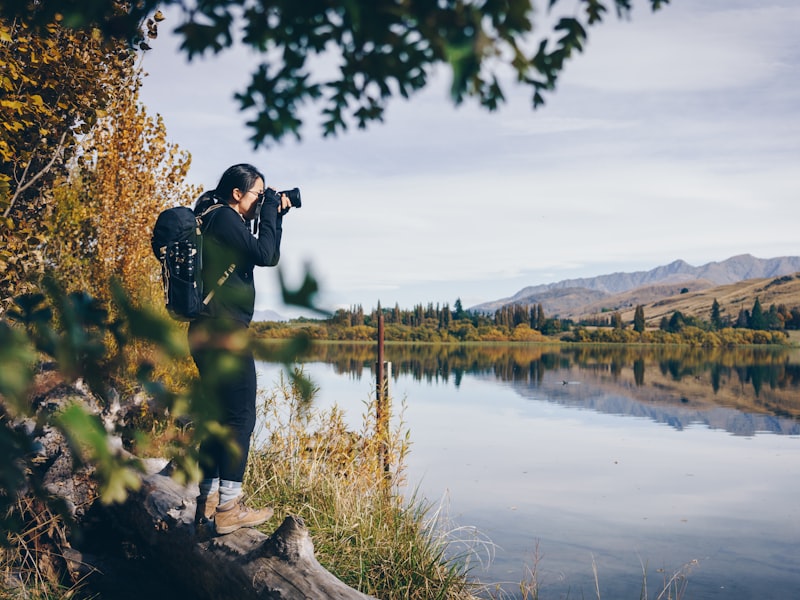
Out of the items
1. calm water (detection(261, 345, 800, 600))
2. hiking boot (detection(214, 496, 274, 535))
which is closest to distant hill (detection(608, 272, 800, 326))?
calm water (detection(261, 345, 800, 600))

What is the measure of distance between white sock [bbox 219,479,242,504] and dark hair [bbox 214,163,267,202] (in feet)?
5.81

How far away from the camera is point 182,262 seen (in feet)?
13.6

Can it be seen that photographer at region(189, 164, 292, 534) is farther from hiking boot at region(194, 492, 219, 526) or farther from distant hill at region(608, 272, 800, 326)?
distant hill at region(608, 272, 800, 326)

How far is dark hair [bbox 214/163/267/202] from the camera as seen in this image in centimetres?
465

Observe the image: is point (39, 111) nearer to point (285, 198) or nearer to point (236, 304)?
point (285, 198)

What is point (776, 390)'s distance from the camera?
1442 inches

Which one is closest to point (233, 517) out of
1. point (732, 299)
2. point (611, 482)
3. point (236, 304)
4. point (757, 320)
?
point (236, 304)

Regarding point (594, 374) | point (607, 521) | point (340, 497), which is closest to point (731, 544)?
point (607, 521)

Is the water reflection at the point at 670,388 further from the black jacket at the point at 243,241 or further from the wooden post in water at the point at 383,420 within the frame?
the black jacket at the point at 243,241

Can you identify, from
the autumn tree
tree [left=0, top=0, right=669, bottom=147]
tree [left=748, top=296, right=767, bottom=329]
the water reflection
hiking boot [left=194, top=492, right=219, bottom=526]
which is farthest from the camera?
tree [left=748, top=296, right=767, bottom=329]

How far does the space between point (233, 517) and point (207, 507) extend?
0.21 m

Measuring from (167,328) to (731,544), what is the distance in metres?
12.0

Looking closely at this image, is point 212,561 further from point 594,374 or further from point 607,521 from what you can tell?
point 594,374

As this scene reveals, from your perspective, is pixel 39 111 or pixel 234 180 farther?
pixel 39 111
